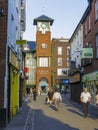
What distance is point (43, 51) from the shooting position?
93500 millimetres

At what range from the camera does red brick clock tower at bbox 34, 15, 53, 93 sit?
300ft

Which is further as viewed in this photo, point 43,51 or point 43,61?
point 43,51

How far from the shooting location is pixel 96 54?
99.8 ft

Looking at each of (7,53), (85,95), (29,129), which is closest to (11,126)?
(29,129)

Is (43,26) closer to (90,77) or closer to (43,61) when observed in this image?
(43,61)

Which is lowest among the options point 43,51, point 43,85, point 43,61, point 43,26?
point 43,85

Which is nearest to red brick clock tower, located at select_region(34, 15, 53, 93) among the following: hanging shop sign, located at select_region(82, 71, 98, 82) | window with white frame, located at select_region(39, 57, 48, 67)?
window with white frame, located at select_region(39, 57, 48, 67)

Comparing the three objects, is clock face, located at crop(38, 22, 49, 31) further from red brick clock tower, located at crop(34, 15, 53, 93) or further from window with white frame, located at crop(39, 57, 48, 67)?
window with white frame, located at crop(39, 57, 48, 67)

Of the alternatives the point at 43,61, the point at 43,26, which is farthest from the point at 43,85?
the point at 43,26

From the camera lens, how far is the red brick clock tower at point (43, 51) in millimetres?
91306

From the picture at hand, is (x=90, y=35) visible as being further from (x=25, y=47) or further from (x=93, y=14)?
(x=25, y=47)

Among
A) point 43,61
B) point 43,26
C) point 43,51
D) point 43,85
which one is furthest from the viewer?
point 43,26

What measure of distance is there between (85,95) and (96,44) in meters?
8.48

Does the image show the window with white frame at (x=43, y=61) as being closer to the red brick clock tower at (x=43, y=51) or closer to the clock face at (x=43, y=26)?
the red brick clock tower at (x=43, y=51)
